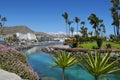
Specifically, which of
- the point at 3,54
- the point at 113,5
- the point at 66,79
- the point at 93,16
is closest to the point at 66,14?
the point at 93,16

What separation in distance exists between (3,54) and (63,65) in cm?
384

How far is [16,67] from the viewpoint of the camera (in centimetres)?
1638

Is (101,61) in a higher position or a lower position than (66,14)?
lower

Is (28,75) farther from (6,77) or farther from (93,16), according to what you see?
(93,16)

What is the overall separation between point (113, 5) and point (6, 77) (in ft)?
313

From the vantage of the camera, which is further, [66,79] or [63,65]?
[66,79]

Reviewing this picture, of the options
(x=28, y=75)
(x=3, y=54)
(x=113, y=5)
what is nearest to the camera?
(x=28, y=75)

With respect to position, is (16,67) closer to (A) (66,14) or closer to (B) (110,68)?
(B) (110,68)

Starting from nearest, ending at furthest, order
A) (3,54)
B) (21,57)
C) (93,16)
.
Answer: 1. (3,54)
2. (21,57)
3. (93,16)

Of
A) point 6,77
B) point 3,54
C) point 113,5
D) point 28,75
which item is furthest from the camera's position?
point 113,5

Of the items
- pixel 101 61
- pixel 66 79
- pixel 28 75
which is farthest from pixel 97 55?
pixel 66 79

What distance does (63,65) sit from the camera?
55.4ft

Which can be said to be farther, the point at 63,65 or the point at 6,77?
the point at 63,65

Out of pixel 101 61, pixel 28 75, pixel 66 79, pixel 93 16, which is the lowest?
pixel 66 79
